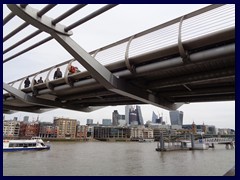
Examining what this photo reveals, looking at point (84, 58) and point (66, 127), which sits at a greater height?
point (84, 58)

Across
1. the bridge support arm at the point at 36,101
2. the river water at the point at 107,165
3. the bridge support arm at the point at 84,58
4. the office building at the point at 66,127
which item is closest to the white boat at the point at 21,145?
the river water at the point at 107,165

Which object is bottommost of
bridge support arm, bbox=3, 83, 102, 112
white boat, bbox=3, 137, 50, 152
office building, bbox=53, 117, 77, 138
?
office building, bbox=53, 117, 77, 138

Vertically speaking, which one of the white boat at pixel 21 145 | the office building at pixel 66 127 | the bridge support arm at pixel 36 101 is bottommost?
the office building at pixel 66 127

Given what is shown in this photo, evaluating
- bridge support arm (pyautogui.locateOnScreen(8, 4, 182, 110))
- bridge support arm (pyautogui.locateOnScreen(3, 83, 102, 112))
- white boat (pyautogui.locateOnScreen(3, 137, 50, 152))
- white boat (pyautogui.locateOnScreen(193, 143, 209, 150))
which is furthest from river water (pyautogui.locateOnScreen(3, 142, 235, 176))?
white boat (pyautogui.locateOnScreen(193, 143, 209, 150))

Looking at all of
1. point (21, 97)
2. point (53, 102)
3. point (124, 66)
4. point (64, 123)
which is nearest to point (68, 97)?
point (53, 102)

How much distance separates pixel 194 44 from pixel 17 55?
8.26 meters

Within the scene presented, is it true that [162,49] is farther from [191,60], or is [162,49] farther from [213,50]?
[213,50]

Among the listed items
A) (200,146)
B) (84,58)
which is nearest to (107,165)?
(84,58)

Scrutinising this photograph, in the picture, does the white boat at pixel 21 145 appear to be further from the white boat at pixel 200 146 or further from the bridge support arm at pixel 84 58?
the white boat at pixel 200 146

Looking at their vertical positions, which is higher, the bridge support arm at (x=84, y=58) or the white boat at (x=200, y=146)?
the bridge support arm at (x=84, y=58)

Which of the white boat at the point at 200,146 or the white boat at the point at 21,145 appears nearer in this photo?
the white boat at the point at 21,145

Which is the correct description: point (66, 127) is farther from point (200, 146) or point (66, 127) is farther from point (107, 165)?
point (107, 165)

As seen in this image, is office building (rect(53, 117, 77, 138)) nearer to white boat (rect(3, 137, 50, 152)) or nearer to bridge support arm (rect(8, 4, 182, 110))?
white boat (rect(3, 137, 50, 152))

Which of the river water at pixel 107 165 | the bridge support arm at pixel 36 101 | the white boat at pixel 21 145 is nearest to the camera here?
the river water at pixel 107 165
